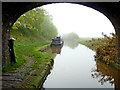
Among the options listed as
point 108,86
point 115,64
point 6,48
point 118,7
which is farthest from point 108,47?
Answer: point 6,48

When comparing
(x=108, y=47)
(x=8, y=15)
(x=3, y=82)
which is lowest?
(x=3, y=82)

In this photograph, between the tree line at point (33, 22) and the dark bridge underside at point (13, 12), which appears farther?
the tree line at point (33, 22)

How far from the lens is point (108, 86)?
4113 millimetres

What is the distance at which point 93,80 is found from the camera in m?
4.69

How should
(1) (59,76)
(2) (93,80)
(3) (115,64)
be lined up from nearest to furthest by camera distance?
(2) (93,80)
(1) (59,76)
(3) (115,64)

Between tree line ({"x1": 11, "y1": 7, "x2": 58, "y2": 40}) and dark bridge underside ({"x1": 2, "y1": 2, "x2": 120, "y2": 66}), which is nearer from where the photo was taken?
dark bridge underside ({"x1": 2, "y1": 2, "x2": 120, "y2": 66})

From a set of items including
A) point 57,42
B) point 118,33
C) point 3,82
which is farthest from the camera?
point 57,42

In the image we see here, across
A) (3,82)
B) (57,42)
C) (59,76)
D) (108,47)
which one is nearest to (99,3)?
(59,76)

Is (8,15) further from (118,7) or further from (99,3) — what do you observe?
(118,7)

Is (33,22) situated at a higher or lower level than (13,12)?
higher

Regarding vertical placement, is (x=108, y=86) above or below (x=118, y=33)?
below

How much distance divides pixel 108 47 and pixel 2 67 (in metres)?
6.76

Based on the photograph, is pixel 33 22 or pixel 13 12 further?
pixel 33 22

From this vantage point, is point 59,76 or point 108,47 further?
point 108,47
